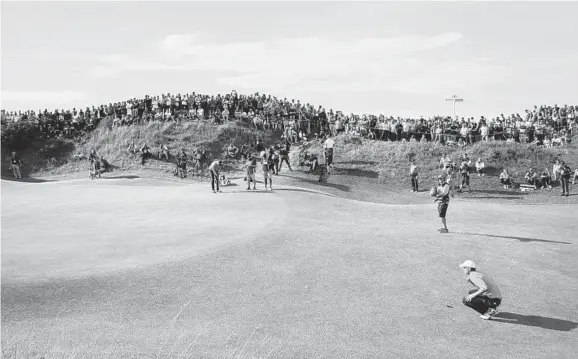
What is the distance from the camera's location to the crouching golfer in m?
10.9

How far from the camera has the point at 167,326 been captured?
33.9 feet

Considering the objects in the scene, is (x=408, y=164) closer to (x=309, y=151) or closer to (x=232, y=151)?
(x=309, y=151)

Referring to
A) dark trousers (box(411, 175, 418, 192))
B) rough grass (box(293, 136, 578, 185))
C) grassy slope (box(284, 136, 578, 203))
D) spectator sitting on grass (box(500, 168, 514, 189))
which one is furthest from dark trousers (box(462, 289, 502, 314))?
spectator sitting on grass (box(500, 168, 514, 189))

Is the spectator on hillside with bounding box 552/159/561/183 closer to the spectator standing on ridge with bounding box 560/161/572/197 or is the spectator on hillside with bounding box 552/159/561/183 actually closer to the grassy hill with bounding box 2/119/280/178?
the spectator standing on ridge with bounding box 560/161/572/197

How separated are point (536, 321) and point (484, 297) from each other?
1.24 meters

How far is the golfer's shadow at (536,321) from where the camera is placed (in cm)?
1073

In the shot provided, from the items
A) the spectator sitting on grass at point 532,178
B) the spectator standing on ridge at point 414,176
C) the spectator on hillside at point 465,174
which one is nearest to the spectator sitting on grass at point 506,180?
the spectator sitting on grass at point 532,178

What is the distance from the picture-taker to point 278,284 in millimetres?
12609

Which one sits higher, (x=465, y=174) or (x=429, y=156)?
(x=429, y=156)

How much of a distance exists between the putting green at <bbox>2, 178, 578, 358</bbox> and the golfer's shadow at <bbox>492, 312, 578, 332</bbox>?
0.05 meters

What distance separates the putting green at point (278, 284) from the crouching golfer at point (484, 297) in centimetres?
24

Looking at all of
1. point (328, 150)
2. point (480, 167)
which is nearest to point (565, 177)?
point (480, 167)

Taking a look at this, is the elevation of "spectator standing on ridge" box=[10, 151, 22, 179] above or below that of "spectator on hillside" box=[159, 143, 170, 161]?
below

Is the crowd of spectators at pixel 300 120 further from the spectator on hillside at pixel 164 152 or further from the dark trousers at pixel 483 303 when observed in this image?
the dark trousers at pixel 483 303
